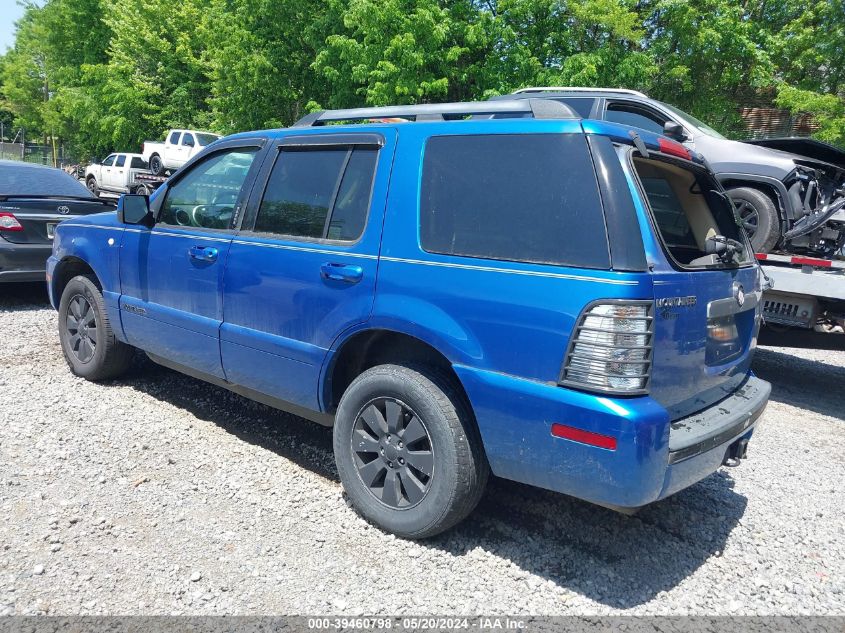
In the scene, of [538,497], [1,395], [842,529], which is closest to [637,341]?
[538,497]

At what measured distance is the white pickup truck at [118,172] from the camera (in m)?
25.4

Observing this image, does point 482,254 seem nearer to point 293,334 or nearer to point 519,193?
point 519,193

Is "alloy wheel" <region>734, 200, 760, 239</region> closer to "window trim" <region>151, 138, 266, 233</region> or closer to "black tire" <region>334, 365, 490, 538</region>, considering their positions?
"black tire" <region>334, 365, 490, 538</region>

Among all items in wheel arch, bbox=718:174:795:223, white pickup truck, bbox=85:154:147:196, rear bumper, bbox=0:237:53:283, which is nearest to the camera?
wheel arch, bbox=718:174:795:223

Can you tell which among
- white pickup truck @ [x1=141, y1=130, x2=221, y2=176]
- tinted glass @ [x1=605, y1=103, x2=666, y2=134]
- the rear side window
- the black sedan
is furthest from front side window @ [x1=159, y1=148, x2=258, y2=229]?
white pickup truck @ [x1=141, y1=130, x2=221, y2=176]

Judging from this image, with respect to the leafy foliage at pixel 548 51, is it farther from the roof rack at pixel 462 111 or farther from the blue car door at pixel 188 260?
the blue car door at pixel 188 260

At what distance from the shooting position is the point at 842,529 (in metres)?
3.65

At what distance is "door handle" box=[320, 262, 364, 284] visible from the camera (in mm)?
3268

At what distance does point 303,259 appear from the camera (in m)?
→ 3.52

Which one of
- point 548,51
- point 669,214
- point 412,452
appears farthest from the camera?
point 548,51

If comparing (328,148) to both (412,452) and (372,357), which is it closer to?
(372,357)

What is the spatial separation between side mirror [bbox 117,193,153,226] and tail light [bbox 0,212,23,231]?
356 centimetres

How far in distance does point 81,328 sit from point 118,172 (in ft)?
77.0

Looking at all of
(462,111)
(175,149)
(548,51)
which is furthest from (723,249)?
(175,149)
